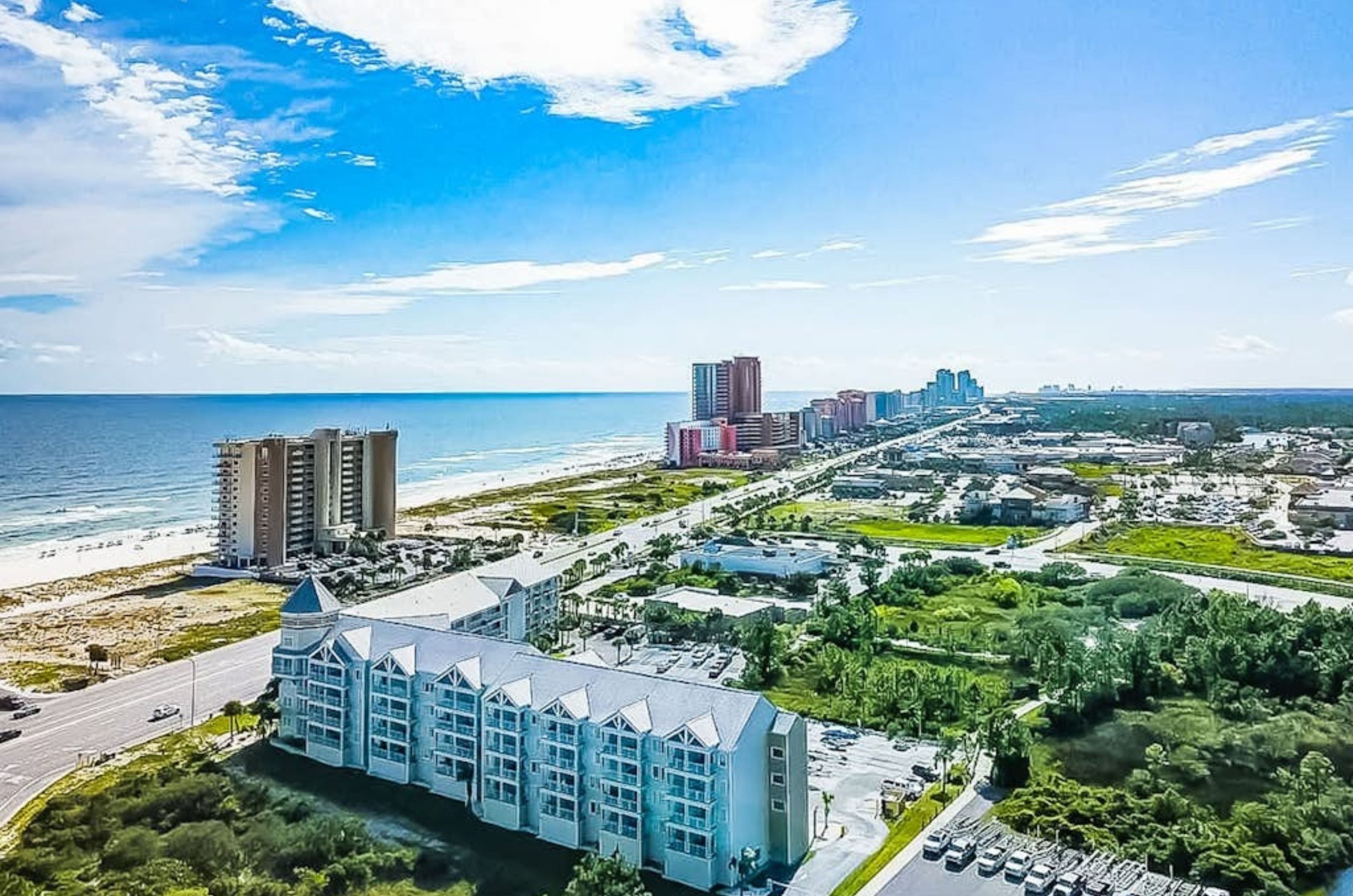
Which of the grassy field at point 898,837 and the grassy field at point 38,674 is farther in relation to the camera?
the grassy field at point 38,674

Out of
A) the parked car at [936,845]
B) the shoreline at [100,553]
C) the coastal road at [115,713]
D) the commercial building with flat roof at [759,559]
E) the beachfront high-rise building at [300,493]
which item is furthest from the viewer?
the beachfront high-rise building at [300,493]

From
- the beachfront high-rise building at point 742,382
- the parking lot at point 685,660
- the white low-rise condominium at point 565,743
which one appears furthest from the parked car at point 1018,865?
the beachfront high-rise building at point 742,382

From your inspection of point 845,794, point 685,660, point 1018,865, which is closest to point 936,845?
point 1018,865

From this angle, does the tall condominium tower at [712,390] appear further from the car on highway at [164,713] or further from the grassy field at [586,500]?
the car on highway at [164,713]

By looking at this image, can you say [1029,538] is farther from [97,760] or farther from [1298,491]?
[97,760]

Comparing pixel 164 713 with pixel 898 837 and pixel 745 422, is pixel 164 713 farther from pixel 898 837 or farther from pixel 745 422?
pixel 745 422

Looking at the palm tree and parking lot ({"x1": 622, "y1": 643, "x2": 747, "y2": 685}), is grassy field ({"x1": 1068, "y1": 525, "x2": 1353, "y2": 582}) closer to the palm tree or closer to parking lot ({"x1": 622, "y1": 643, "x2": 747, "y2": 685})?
parking lot ({"x1": 622, "y1": 643, "x2": 747, "y2": 685})

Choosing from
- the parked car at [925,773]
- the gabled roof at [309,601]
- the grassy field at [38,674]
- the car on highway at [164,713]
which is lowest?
the parked car at [925,773]

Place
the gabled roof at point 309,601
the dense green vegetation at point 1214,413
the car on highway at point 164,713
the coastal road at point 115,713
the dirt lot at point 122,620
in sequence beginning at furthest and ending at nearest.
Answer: the dense green vegetation at point 1214,413
the dirt lot at point 122,620
the car on highway at point 164,713
the gabled roof at point 309,601
the coastal road at point 115,713
